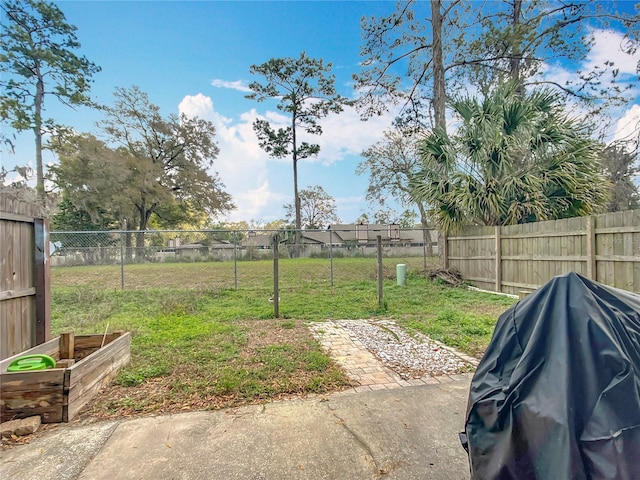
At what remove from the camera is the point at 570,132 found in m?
7.30

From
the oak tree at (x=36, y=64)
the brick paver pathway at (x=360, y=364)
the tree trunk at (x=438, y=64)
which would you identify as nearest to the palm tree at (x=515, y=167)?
the tree trunk at (x=438, y=64)

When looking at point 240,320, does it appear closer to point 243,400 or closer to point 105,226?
point 243,400

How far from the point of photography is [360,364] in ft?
10.7

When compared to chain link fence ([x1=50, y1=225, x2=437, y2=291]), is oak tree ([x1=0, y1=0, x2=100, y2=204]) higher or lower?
higher

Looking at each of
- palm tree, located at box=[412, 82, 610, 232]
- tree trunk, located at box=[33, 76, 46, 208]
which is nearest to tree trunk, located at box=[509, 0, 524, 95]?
palm tree, located at box=[412, 82, 610, 232]

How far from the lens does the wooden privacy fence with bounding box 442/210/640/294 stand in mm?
4785

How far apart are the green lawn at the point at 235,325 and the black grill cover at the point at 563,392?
1828 millimetres

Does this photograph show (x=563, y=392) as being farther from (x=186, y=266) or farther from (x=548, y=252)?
(x=186, y=266)

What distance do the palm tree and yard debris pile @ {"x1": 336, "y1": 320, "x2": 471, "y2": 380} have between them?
4603 millimetres

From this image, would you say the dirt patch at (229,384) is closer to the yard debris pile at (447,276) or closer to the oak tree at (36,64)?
the yard debris pile at (447,276)

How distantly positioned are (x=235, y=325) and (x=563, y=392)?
4404 mm

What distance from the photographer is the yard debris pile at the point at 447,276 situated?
329 inches

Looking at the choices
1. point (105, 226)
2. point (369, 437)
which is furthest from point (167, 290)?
point (105, 226)

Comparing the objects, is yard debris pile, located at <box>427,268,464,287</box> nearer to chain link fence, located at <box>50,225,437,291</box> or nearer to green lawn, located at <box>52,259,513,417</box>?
green lawn, located at <box>52,259,513,417</box>
